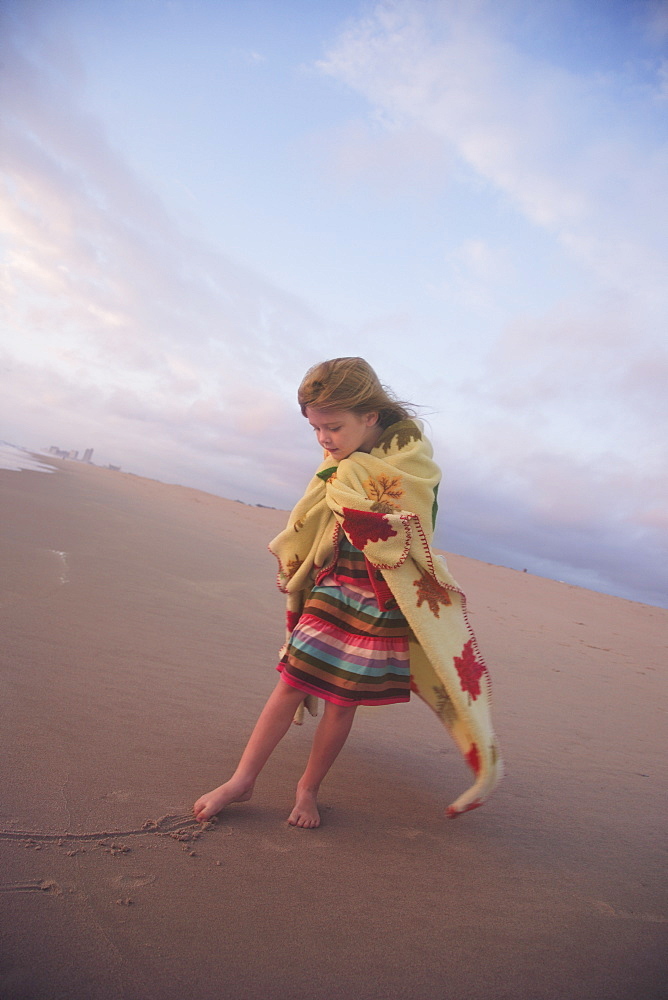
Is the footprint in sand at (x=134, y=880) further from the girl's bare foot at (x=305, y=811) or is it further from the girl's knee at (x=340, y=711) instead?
the girl's knee at (x=340, y=711)

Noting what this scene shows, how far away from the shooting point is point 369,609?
1977 mm

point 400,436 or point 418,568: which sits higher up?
point 400,436

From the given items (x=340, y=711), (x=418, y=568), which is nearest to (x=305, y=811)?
(x=340, y=711)

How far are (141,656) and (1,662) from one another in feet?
2.16

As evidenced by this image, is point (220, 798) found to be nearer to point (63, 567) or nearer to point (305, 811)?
point (305, 811)

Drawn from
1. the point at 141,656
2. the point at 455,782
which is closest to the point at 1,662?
the point at 141,656

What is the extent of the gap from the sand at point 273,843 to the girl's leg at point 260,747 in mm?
73

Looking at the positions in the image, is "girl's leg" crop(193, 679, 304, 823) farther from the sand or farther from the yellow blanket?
the yellow blanket

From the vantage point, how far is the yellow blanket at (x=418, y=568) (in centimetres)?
190

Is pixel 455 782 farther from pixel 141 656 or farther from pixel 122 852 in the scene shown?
pixel 141 656

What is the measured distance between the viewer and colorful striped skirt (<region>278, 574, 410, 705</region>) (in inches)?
73.7

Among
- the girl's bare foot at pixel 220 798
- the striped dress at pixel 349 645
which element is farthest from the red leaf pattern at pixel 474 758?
the girl's bare foot at pixel 220 798

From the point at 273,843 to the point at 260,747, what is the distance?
28 centimetres

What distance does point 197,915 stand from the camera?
1.25 m
